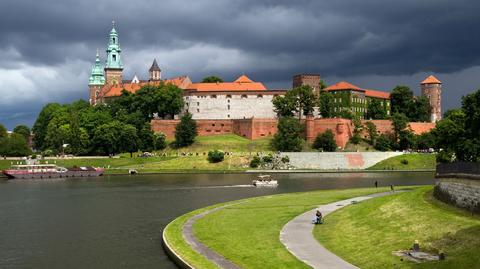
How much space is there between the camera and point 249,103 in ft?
449

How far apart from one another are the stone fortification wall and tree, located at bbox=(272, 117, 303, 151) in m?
4.62

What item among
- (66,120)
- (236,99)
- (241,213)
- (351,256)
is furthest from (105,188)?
(236,99)


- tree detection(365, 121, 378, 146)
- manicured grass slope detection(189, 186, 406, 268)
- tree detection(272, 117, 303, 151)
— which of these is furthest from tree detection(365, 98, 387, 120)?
manicured grass slope detection(189, 186, 406, 268)

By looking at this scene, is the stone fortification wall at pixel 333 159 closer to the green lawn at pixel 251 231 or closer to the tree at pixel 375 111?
the tree at pixel 375 111

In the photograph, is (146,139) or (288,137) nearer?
(288,137)

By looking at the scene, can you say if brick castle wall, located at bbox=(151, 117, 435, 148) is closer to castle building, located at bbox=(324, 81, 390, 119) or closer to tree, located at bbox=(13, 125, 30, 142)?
castle building, located at bbox=(324, 81, 390, 119)

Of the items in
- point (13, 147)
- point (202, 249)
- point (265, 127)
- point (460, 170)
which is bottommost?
point (202, 249)

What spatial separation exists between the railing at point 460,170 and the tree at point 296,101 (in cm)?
8718

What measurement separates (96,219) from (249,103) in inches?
3742

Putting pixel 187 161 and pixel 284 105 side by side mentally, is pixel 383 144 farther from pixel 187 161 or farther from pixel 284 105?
pixel 187 161

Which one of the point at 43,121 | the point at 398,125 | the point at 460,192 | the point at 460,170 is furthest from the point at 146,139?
the point at 460,192

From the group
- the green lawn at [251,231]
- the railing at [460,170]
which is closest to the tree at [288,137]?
the green lawn at [251,231]

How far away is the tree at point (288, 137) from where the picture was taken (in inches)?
4345

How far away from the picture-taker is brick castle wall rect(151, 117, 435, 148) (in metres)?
118
